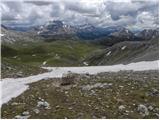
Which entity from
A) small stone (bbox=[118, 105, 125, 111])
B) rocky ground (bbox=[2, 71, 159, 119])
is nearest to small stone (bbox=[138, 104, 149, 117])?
rocky ground (bbox=[2, 71, 159, 119])

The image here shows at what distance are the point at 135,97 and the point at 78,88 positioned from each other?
781cm

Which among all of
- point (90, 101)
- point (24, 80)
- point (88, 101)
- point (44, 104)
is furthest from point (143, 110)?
point (24, 80)

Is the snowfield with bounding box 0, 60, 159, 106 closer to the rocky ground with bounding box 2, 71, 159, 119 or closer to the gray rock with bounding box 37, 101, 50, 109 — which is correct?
the rocky ground with bounding box 2, 71, 159, 119

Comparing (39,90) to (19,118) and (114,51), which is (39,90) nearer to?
(19,118)

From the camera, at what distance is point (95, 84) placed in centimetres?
4266

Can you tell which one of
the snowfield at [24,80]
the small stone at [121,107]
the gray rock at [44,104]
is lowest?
the small stone at [121,107]

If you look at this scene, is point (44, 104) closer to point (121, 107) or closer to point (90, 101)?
point (90, 101)

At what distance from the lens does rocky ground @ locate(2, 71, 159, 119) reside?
30.0 m

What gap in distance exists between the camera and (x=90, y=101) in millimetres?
33844

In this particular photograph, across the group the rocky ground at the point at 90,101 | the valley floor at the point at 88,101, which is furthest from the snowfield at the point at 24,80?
the rocky ground at the point at 90,101

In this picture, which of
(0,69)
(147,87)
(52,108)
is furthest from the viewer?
(0,69)

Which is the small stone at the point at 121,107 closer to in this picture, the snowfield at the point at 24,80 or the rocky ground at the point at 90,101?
the rocky ground at the point at 90,101

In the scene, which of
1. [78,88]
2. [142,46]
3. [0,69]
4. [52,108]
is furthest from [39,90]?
[142,46]

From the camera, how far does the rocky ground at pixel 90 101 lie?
29969 millimetres
